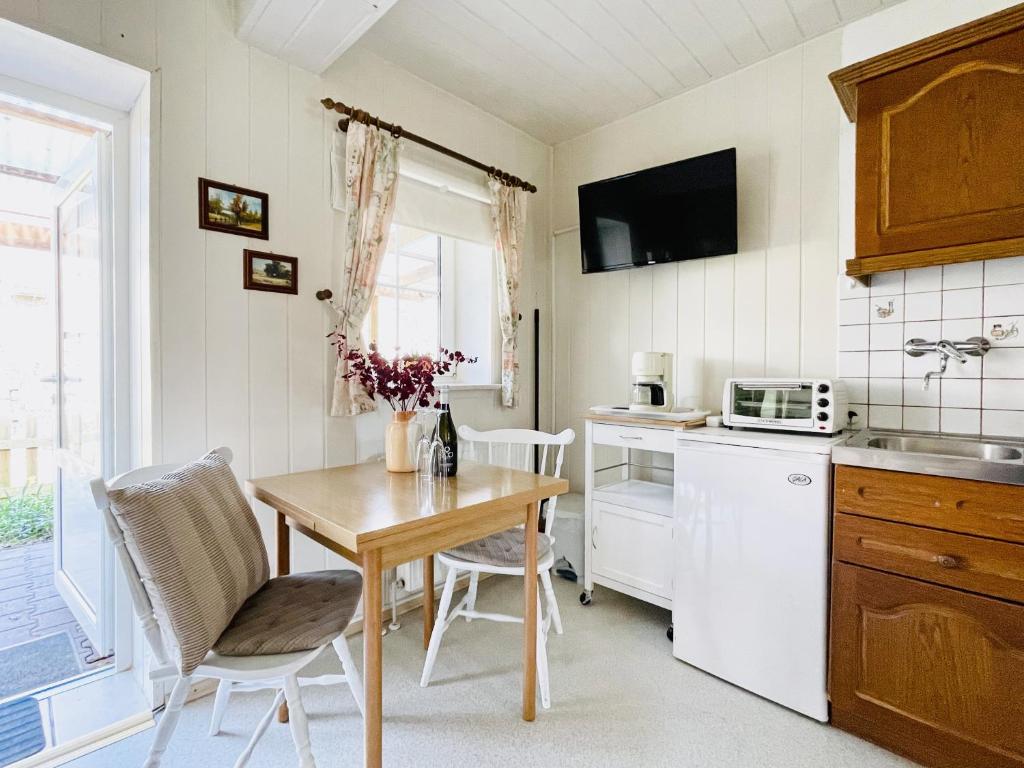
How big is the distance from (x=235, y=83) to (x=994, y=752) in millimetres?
3310

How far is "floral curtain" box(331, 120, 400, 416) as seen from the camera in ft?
7.01

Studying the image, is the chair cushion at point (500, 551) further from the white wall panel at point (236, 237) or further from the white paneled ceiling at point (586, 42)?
the white paneled ceiling at point (586, 42)

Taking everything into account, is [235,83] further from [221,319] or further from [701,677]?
[701,677]

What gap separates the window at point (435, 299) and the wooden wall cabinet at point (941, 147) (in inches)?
71.7

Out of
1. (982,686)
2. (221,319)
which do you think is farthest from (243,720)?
(982,686)

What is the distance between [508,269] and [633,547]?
167 cm

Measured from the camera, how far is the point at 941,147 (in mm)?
1615

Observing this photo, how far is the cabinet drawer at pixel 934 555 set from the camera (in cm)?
133

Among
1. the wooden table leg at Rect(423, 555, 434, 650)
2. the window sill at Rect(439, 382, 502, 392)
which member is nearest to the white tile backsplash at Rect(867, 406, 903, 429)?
the window sill at Rect(439, 382, 502, 392)

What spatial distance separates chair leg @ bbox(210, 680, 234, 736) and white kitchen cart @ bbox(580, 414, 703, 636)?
5.27ft

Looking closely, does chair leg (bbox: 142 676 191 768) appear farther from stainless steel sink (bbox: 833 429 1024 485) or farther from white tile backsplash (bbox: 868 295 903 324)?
white tile backsplash (bbox: 868 295 903 324)

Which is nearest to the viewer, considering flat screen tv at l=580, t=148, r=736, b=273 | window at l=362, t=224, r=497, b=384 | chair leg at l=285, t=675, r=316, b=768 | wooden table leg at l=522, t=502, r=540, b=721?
chair leg at l=285, t=675, r=316, b=768

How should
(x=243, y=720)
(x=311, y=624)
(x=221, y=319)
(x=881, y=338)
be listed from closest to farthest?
(x=311, y=624) < (x=243, y=720) < (x=221, y=319) < (x=881, y=338)

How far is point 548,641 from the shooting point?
2152 mm
